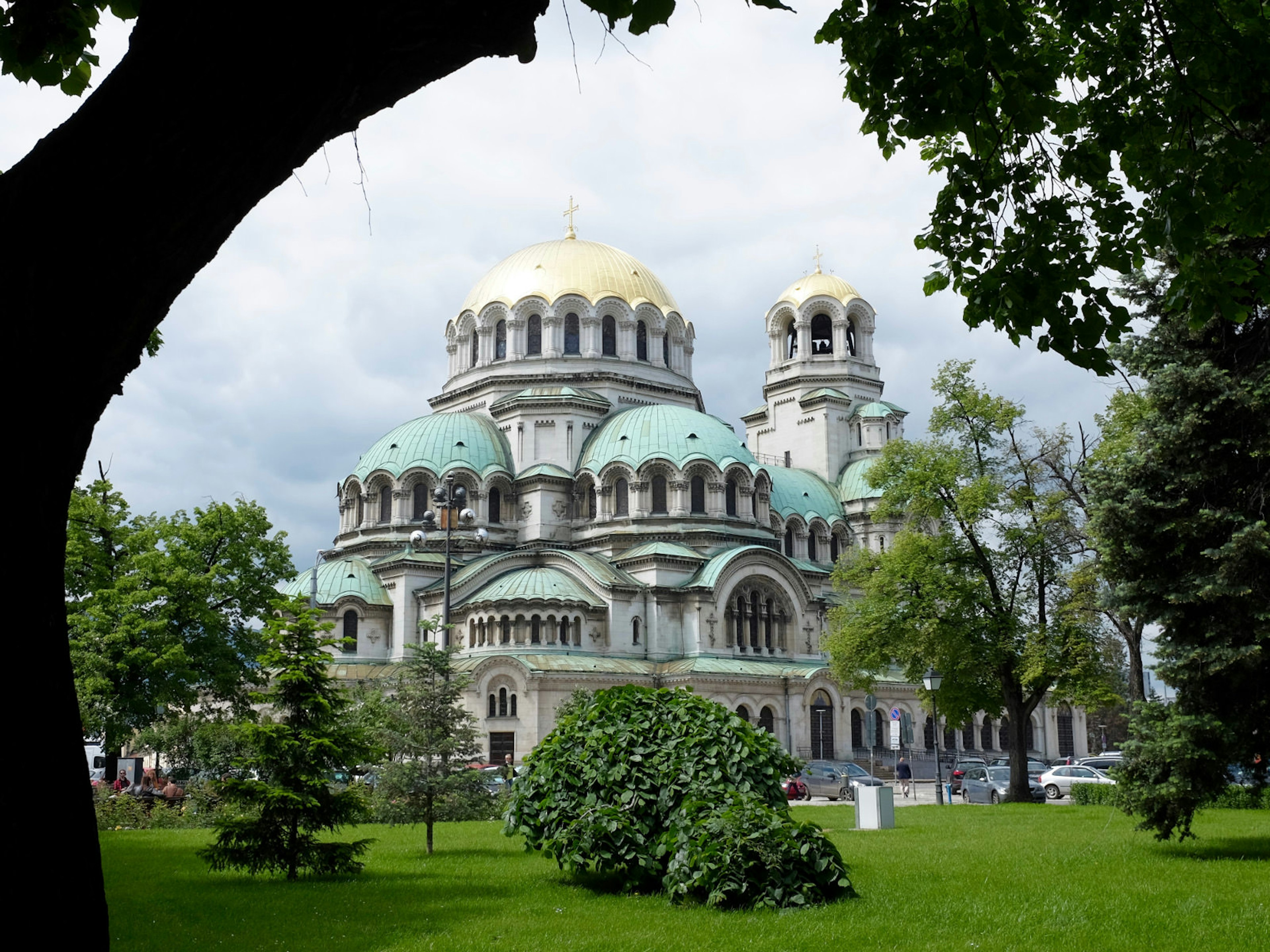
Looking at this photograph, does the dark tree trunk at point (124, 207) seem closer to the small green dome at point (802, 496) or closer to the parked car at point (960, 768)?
the parked car at point (960, 768)

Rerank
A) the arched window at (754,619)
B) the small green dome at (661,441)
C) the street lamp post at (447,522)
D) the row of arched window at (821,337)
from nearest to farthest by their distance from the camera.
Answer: the street lamp post at (447,522), the arched window at (754,619), the small green dome at (661,441), the row of arched window at (821,337)

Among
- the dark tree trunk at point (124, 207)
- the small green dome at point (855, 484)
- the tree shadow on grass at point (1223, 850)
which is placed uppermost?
the small green dome at point (855, 484)

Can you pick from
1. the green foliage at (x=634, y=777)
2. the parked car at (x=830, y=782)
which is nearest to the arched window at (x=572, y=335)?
the parked car at (x=830, y=782)

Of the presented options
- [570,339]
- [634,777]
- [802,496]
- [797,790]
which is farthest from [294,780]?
[802,496]

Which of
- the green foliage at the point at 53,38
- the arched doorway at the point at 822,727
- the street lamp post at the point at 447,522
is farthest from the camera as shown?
the arched doorway at the point at 822,727

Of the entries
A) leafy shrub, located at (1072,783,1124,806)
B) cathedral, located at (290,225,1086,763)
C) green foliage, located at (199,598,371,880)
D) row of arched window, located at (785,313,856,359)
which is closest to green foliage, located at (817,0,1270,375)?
green foliage, located at (199,598,371,880)

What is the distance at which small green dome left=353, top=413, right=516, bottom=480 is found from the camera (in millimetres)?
57875

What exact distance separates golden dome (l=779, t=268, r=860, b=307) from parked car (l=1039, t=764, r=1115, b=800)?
1318 inches

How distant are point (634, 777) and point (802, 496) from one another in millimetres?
51360

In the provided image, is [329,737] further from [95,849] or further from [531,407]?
[531,407]

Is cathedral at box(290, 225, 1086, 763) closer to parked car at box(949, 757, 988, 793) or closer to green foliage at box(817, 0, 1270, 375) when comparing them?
parked car at box(949, 757, 988, 793)

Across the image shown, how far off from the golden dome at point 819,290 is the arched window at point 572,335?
13496 mm

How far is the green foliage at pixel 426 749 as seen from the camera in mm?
19109

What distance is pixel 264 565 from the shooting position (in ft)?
121
